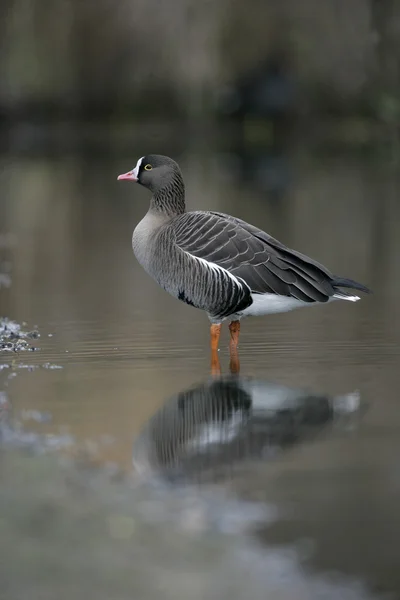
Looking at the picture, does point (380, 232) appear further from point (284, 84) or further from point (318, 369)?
point (284, 84)

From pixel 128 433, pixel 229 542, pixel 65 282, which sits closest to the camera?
pixel 229 542

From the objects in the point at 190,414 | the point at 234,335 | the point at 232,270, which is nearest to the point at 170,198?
the point at 232,270

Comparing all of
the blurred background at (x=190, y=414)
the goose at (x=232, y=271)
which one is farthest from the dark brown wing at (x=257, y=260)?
the blurred background at (x=190, y=414)

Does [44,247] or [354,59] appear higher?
[354,59]

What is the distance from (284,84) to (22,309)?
40.9 metres

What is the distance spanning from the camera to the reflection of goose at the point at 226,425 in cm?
612

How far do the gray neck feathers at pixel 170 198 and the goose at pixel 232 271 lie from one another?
0.31 m

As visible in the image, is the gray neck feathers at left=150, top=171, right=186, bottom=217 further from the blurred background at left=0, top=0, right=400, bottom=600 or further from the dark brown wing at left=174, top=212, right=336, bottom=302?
the blurred background at left=0, top=0, right=400, bottom=600

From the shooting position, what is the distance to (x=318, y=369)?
27.8ft

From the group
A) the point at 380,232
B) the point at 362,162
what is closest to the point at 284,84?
the point at 362,162

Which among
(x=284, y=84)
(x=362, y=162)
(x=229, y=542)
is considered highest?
(x=284, y=84)

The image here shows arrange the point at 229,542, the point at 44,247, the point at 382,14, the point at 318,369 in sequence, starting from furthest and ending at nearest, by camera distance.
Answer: the point at 382,14 < the point at 44,247 < the point at 318,369 < the point at 229,542

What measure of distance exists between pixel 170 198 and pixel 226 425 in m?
3.10

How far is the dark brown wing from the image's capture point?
346 inches
